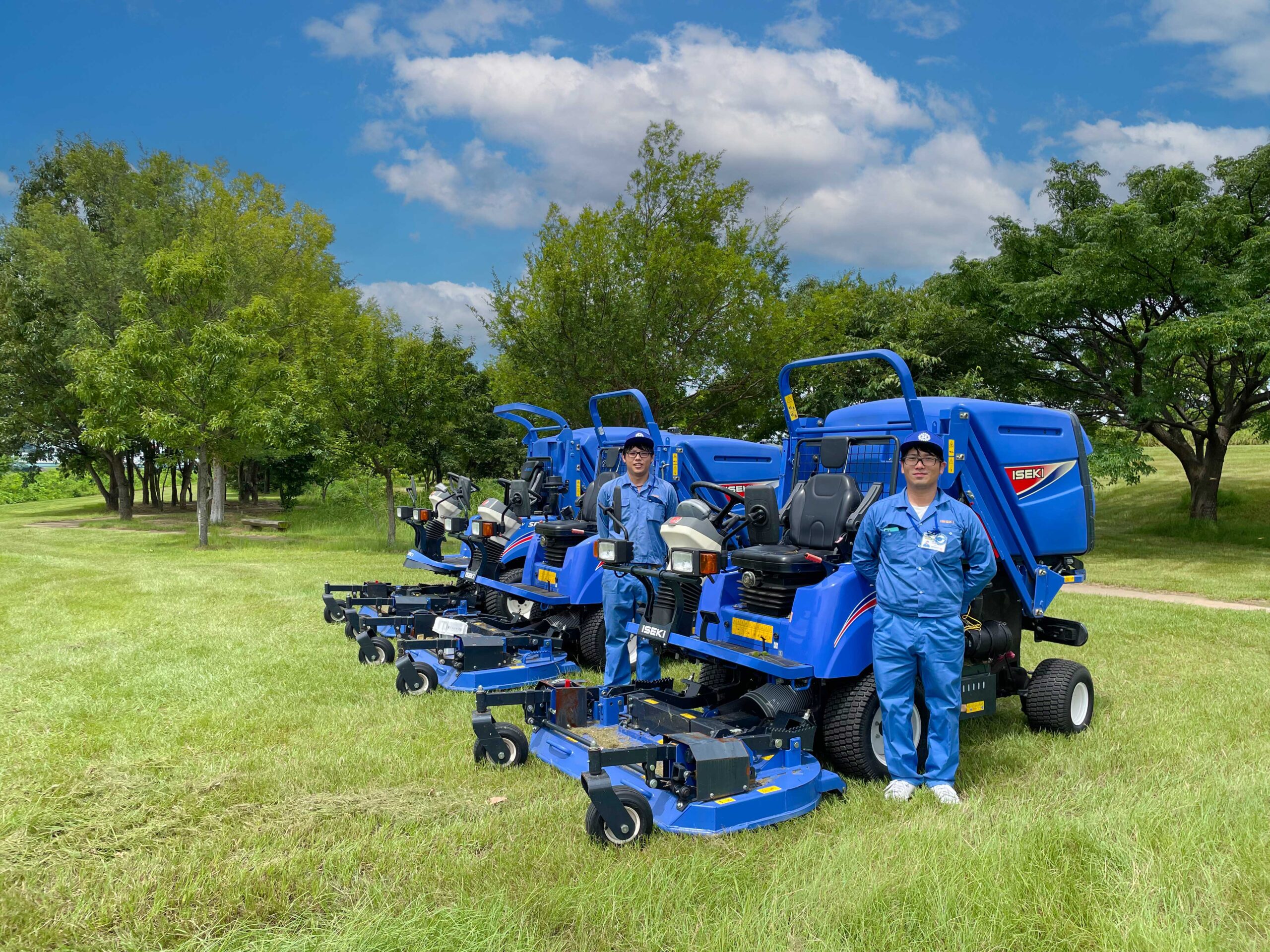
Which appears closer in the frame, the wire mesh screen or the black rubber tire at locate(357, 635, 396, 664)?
the wire mesh screen

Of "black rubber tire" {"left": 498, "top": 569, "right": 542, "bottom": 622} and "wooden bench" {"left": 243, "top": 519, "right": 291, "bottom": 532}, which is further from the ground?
"black rubber tire" {"left": 498, "top": 569, "right": 542, "bottom": 622}

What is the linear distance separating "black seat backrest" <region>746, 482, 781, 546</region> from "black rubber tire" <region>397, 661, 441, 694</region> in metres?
2.92

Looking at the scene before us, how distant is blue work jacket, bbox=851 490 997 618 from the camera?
4793mm

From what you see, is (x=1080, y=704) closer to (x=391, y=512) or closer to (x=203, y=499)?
(x=391, y=512)

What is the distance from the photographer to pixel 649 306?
677 inches

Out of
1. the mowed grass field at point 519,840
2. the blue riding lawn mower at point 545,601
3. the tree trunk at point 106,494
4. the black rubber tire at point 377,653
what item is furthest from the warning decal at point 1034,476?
the tree trunk at point 106,494

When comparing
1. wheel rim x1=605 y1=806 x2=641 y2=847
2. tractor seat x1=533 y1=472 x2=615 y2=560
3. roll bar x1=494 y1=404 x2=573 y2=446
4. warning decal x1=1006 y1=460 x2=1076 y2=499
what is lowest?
wheel rim x1=605 y1=806 x2=641 y2=847

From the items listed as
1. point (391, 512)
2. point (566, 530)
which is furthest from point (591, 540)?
point (391, 512)

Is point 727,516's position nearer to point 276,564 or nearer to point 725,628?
point 725,628

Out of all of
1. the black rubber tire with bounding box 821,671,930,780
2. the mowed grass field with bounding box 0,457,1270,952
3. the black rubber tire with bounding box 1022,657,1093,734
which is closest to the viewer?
the mowed grass field with bounding box 0,457,1270,952

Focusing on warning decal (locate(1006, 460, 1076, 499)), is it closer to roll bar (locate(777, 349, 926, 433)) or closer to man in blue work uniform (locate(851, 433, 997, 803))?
roll bar (locate(777, 349, 926, 433))

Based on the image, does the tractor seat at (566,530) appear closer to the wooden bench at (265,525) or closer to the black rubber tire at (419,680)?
the black rubber tire at (419,680)

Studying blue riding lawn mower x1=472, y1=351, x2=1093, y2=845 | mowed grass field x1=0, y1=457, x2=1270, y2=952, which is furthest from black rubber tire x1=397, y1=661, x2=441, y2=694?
blue riding lawn mower x1=472, y1=351, x2=1093, y2=845

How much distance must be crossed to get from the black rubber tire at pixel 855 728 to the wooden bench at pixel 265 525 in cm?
2424
